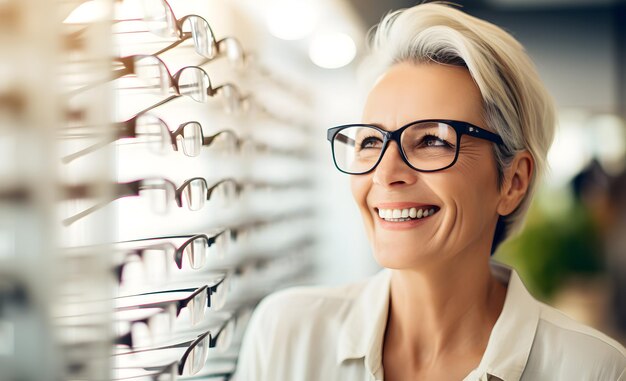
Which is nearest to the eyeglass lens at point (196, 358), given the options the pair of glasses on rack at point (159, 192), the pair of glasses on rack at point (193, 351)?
the pair of glasses on rack at point (193, 351)

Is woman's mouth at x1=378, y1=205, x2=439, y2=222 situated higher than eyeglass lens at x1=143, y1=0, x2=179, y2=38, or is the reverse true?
eyeglass lens at x1=143, y1=0, x2=179, y2=38

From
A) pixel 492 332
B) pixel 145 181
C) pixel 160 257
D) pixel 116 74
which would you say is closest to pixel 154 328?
pixel 160 257

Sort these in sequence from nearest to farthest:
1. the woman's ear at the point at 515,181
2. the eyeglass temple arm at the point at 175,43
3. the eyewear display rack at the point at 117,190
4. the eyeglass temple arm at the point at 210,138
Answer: the eyewear display rack at the point at 117,190 < the eyeglass temple arm at the point at 175,43 < the eyeglass temple arm at the point at 210,138 < the woman's ear at the point at 515,181

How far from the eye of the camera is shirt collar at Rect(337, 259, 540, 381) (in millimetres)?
1219

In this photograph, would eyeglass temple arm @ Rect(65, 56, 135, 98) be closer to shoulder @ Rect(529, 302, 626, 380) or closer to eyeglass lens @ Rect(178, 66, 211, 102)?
eyeglass lens @ Rect(178, 66, 211, 102)

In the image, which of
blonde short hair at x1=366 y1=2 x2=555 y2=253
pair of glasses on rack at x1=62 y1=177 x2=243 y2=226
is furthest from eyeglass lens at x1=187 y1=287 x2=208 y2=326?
blonde short hair at x1=366 y1=2 x2=555 y2=253

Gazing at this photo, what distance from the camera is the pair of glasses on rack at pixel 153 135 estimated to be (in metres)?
0.73

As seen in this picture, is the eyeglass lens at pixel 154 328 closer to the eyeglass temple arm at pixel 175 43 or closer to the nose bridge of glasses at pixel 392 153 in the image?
the eyeglass temple arm at pixel 175 43

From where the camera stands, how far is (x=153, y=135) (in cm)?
87

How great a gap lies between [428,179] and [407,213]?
0.08 metres

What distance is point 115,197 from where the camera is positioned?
79 cm

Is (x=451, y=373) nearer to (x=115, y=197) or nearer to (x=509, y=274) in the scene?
(x=509, y=274)

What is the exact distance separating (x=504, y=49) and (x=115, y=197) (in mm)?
821

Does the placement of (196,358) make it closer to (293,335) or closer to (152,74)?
(293,335)
